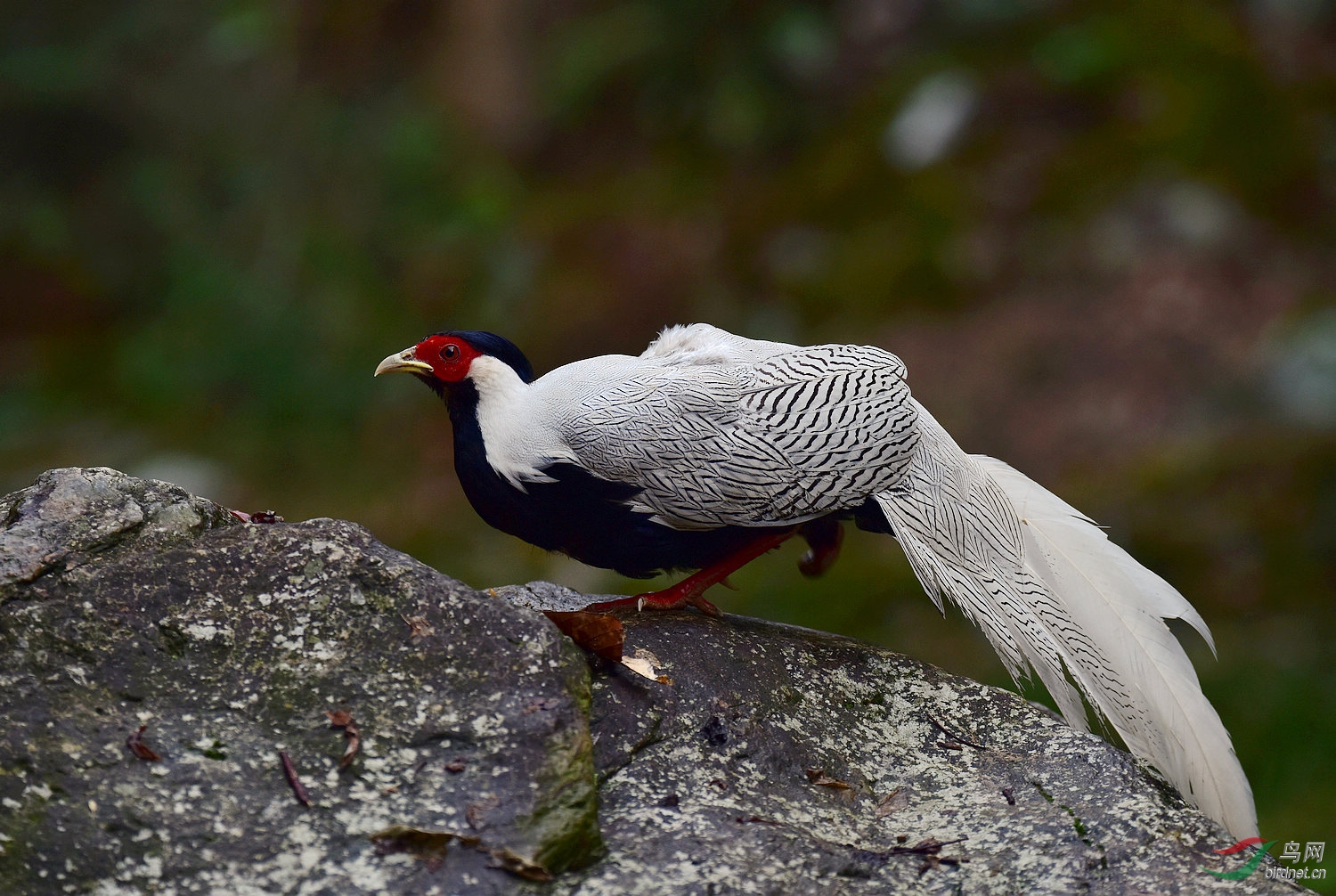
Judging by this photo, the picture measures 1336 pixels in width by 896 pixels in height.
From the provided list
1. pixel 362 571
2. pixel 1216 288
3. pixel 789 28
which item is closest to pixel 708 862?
pixel 362 571

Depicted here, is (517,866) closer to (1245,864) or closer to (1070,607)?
(1245,864)

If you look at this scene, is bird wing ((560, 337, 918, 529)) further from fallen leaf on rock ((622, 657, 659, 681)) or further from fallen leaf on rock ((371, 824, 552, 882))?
fallen leaf on rock ((371, 824, 552, 882))

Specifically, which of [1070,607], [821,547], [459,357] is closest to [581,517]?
[459,357]

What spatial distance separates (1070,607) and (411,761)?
7.44 feet

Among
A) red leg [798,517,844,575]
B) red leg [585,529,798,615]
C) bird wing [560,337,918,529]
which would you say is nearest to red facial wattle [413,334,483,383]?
bird wing [560,337,918,529]

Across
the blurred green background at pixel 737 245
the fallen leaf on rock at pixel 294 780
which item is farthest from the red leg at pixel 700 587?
the blurred green background at pixel 737 245

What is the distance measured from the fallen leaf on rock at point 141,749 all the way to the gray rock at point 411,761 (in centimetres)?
2

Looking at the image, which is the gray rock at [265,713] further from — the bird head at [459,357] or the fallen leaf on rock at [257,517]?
the bird head at [459,357]

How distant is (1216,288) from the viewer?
313 inches

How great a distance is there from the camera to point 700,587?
426 centimetres

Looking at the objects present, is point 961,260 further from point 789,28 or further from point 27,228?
point 27,228

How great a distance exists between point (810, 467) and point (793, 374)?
0.35 m

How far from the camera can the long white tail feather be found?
3.71m

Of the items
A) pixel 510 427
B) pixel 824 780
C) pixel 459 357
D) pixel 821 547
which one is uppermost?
pixel 459 357
